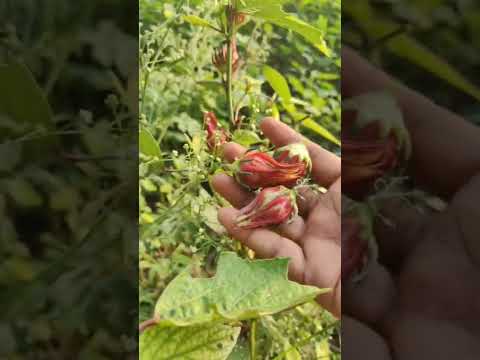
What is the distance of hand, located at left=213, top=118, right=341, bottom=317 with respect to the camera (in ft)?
4.79

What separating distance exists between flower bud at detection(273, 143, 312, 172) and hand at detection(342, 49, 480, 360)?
0.15 m

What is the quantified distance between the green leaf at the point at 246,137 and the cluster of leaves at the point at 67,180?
197 millimetres

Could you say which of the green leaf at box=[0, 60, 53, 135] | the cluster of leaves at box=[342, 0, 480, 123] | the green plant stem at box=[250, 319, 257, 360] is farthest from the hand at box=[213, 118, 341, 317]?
the green leaf at box=[0, 60, 53, 135]

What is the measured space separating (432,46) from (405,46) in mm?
56

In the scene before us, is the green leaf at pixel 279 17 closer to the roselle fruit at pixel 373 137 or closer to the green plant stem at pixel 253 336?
the roselle fruit at pixel 373 137

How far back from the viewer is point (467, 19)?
155cm

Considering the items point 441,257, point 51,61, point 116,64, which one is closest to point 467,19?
point 441,257

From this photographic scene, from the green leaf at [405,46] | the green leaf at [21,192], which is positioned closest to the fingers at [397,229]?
the green leaf at [405,46]

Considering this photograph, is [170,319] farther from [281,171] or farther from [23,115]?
[23,115]

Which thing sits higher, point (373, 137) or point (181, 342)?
point (373, 137)

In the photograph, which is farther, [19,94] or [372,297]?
[372,297]

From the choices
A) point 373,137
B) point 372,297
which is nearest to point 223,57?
point 373,137

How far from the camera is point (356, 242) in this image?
150cm

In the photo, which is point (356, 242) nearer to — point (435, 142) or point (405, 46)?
point (435, 142)
